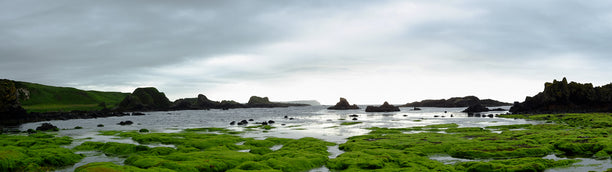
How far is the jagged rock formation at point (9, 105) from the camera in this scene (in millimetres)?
72625

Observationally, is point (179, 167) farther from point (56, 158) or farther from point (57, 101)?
point (57, 101)

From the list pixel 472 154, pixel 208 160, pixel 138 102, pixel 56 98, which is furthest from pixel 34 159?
pixel 56 98

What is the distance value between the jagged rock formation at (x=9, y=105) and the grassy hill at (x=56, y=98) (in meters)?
62.4

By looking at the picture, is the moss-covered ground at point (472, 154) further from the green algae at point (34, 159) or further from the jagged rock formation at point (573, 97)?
the jagged rock formation at point (573, 97)

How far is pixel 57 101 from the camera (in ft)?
520

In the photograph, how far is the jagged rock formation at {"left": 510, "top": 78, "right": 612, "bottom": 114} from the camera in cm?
9111

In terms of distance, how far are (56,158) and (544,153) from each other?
3541 cm

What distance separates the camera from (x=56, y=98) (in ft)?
534

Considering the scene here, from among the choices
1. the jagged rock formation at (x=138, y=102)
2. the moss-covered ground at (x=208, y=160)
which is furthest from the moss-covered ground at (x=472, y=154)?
the jagged rock formation at (x=138, y=102)

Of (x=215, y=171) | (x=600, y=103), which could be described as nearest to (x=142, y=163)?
(x=215, y=171)

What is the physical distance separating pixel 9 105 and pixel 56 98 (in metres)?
104

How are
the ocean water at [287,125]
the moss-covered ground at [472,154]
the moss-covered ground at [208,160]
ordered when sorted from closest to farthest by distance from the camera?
1. the moss-covered ground at [208,160]
2. the moss-covered ground at [472,154]
3. the ocean water at [287,125]

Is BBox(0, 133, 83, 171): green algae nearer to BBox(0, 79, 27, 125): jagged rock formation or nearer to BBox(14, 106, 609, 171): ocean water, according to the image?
BBox(14, 106, 609, 171): ocean water

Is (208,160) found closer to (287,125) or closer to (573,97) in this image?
(287,125)
